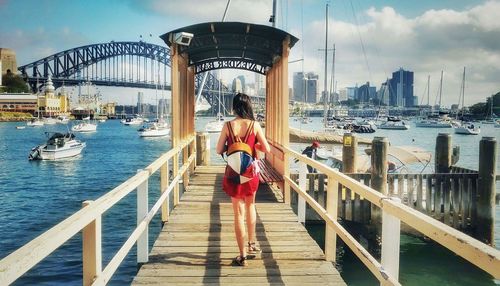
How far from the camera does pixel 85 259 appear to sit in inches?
108

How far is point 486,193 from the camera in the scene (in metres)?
10.6

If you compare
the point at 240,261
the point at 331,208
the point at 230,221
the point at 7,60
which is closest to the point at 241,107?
the point at 331,208

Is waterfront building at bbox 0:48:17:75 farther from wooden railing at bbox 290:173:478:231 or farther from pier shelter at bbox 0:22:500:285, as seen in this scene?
wooden railing at bbox 290:173:478:231

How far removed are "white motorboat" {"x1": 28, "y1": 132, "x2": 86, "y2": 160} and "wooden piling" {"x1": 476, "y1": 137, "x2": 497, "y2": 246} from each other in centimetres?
3440

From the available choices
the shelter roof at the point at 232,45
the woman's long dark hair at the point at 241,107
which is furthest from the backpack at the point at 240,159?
the shelter roof at the point at 232,45

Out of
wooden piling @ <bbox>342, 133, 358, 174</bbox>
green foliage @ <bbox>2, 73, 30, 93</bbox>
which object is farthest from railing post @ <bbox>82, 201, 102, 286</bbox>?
green foliage @ <bbox>2, 73, 30, 93</bbox>

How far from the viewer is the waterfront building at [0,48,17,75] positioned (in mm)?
153625

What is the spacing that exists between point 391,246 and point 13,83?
549 feet

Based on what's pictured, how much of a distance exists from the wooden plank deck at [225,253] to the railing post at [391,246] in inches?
55.4

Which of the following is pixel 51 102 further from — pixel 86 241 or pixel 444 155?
pixel 86 241

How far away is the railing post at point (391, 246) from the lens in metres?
3.01

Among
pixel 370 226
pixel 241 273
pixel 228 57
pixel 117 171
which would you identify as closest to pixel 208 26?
pixel 228 57

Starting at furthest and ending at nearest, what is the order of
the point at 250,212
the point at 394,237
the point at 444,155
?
the point at 444,155 → the point at 250,212 → the point at 394,237

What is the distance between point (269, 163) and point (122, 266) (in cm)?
451
